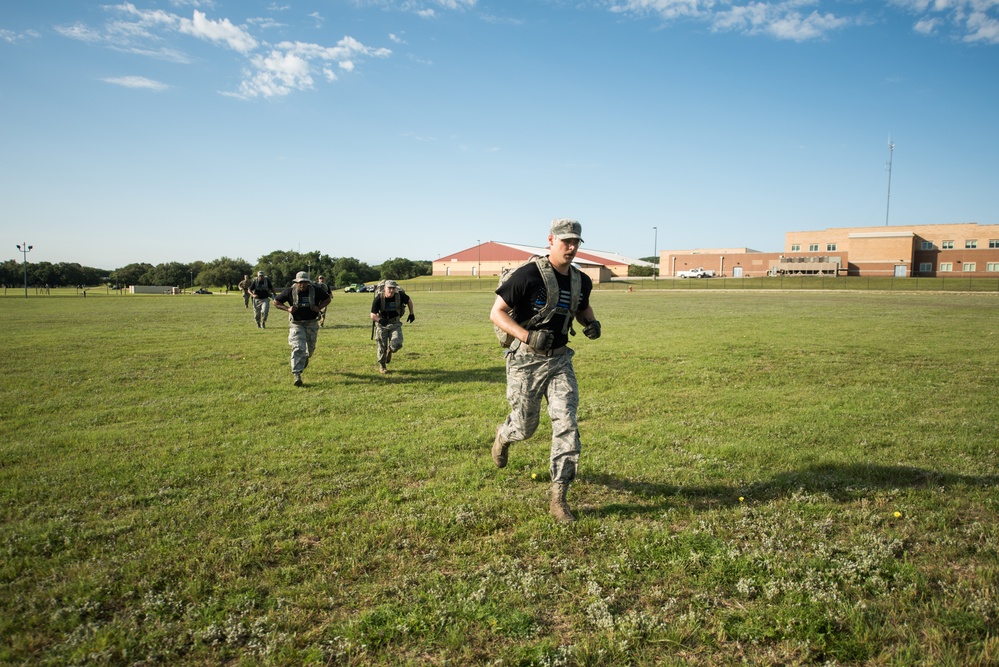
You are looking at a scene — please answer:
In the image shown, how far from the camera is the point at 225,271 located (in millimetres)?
134500

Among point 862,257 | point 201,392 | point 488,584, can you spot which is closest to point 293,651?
point 488,584

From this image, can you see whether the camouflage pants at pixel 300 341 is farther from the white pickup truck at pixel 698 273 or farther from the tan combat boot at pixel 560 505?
the white pickup truck at pixel 698 273

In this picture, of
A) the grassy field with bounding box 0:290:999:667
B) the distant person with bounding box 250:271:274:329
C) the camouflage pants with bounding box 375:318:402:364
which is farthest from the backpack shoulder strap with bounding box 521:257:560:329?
the distant person with bounding box 250:271:274:329

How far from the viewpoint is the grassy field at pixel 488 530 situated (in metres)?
3.22

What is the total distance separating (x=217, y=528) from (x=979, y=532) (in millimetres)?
6041

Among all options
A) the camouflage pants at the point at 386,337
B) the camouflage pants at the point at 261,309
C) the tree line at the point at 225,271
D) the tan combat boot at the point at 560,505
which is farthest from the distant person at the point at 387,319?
the tree line at the point at 225,271

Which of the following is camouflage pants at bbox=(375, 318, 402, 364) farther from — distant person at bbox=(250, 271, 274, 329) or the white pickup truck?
the white pickup truck

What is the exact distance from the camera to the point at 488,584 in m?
3.75

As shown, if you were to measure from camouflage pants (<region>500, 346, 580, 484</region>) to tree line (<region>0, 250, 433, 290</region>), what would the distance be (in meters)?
124

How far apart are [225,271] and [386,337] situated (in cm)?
13842

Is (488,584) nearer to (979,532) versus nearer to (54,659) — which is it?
(54,659)

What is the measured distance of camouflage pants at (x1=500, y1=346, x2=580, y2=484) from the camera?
4.87 m

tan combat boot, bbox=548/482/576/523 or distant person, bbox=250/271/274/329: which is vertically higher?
distant person, bbox=250/271/274/329

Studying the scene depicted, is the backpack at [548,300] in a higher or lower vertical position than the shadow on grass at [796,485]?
higher
